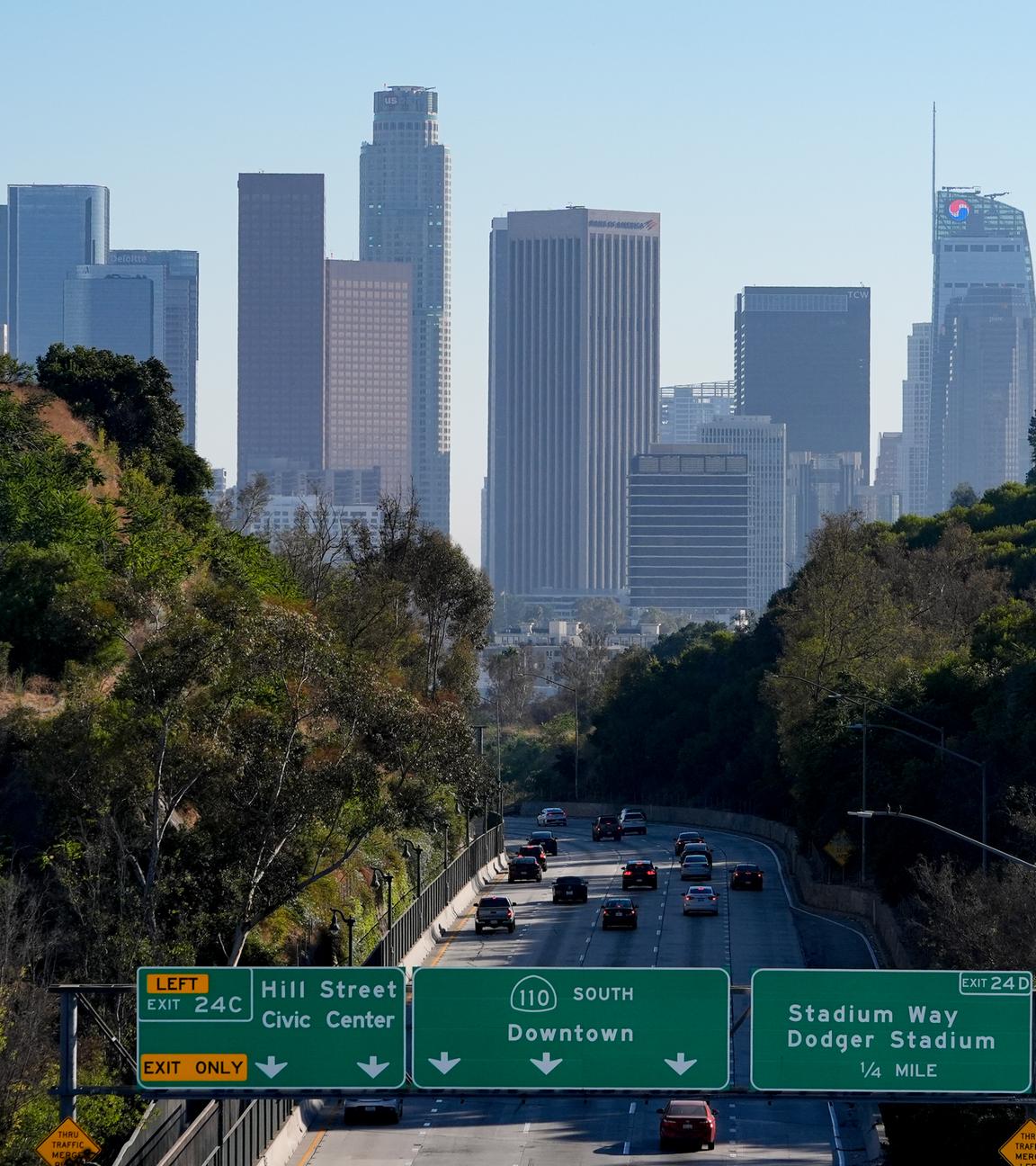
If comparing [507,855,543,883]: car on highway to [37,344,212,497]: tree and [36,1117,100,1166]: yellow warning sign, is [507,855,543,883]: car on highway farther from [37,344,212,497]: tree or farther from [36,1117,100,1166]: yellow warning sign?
[36,1117,100,1166]: yellow warning sign

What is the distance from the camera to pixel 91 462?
74562mm

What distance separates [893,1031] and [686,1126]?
41.8ft

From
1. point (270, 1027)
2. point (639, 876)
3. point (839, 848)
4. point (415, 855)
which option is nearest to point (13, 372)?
point (415, 855)

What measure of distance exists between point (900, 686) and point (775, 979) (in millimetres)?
55056

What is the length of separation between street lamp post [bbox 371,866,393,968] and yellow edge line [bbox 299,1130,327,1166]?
1003cm

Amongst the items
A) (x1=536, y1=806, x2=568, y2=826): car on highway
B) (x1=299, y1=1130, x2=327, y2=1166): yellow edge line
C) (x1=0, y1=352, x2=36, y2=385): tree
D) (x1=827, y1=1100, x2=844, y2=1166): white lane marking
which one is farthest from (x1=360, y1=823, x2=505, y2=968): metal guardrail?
(x1=536, y1=806, x2=568, y2=826): car on highway

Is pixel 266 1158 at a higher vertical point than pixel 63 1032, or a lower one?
lower

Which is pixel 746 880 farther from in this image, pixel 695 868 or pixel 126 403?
pixel 126 403

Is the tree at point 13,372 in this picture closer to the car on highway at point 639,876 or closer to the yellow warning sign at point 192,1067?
the car on highway at point 639,876

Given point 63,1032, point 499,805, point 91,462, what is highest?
point 91,462

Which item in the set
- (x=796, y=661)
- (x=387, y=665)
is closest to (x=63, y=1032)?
(x=387, y=665)

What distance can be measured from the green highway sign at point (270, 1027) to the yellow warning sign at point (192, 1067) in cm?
1

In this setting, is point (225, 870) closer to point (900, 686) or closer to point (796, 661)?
point (900, 686)

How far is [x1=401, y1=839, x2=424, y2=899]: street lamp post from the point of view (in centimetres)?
6706
